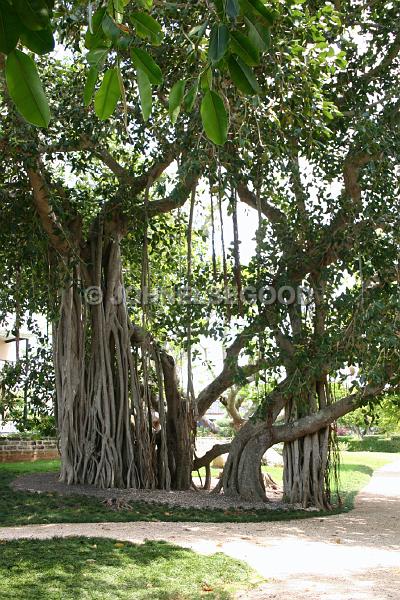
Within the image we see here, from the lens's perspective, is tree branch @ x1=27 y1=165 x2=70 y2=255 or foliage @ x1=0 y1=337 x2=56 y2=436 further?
foliage @ x1=0 y1=337 x2=56 y2=436

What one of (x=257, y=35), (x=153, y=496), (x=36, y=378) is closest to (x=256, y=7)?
(x=257, y=35)

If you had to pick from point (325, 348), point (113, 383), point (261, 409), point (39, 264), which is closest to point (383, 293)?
point (325, 348)

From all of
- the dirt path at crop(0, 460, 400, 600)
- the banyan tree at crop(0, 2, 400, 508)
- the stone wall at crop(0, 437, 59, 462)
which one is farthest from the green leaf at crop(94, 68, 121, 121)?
the stone wall at crop(0, 437, 59, 462)

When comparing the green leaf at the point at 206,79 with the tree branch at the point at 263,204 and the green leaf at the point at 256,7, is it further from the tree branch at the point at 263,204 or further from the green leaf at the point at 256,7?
the tree branch at the point at 263,204

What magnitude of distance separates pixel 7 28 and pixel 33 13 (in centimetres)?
7

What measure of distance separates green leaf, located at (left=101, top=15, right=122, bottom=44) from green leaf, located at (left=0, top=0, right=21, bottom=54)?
342 millimetres

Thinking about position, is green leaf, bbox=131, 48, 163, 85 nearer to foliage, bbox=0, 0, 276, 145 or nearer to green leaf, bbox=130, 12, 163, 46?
foliage, bbox=0, 0, 276, 145

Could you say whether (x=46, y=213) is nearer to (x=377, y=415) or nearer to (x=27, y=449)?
(x=377, y=415)

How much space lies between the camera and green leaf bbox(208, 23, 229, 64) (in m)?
1.51

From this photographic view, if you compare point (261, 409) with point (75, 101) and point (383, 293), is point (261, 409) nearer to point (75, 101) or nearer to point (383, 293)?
point (383, 293)

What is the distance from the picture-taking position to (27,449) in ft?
47.3

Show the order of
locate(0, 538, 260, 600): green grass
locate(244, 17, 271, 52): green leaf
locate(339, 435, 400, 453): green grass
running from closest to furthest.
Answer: locate(244, 17, 271, 52): green leaf → locate(0, 538, 260, 600): green grass → locate(339, 435, 400, 453): green grass

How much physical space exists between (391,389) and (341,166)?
2541mm

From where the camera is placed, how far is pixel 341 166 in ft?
28.3
